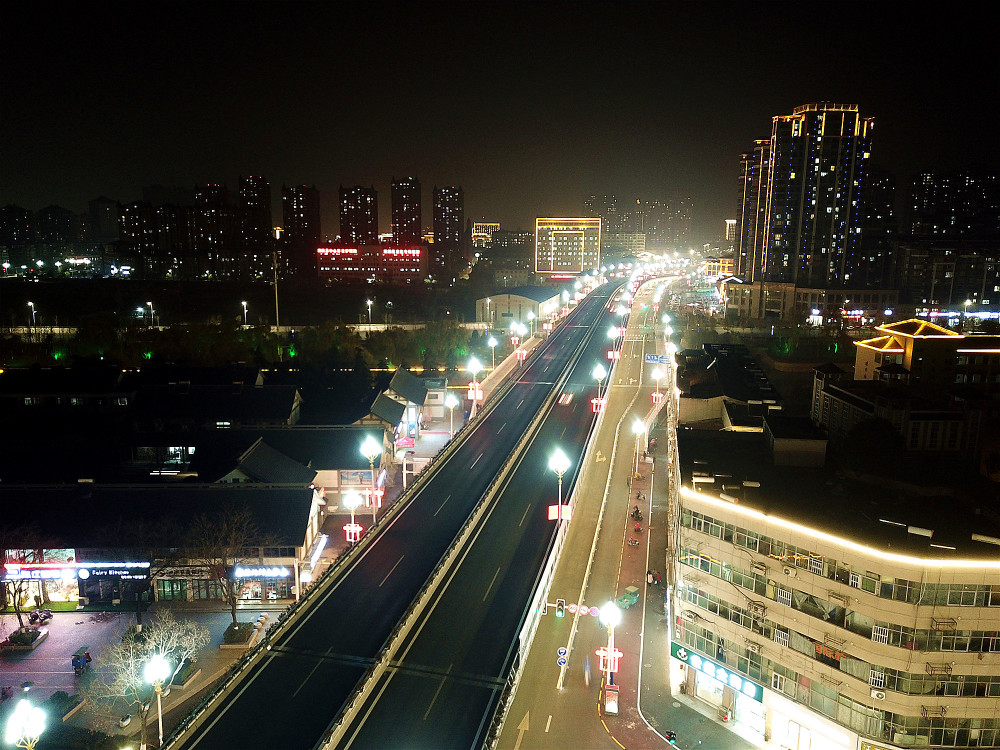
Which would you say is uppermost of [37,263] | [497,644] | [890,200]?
[890,200]

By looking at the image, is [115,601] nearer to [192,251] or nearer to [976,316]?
[976,316]

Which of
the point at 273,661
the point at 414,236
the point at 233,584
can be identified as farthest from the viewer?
the point at 414,236

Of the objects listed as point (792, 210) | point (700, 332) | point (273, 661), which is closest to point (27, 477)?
point (273, 661)

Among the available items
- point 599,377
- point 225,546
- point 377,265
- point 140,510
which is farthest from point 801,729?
point 377,265

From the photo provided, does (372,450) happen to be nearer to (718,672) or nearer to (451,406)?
(451,406)

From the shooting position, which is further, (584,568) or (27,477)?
(27,477)

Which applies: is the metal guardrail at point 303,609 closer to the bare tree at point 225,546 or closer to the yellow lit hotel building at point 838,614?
the bare tree at point 225,546
